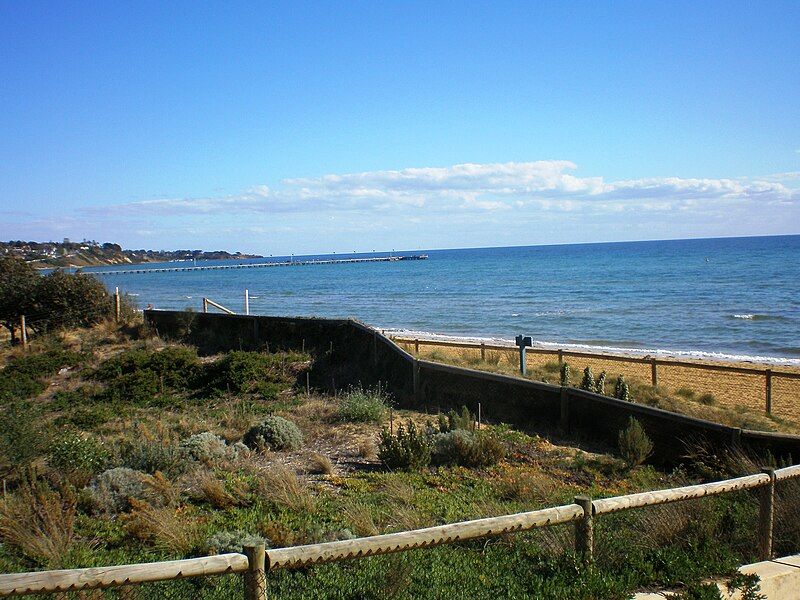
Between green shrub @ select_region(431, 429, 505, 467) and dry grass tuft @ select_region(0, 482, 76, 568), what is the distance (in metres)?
4.91

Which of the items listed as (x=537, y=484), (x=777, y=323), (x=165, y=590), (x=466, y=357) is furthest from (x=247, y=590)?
(x=777, y=323)

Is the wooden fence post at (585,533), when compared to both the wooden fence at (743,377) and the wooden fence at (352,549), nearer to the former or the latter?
the wooden fence at (352,549)

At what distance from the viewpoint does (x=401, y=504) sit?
7.72 m

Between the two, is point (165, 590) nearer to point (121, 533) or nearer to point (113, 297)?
point (121, 533)

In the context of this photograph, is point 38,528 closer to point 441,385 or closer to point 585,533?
point 585,533

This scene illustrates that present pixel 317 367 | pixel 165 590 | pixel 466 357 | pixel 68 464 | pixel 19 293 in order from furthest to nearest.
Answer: pixel 19 293 → pixel 466 357 → pixel 317 367 → pixel 68 464 → pixel 165 590

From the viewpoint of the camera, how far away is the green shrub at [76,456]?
30.3ft

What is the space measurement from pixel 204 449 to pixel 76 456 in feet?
5.32

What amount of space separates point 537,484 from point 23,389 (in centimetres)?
1511

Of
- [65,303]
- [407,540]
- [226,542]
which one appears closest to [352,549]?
[407,540]

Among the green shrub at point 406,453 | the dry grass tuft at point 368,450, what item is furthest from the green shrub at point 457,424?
the green shrub at point 406,453

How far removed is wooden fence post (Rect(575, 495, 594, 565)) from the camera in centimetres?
525

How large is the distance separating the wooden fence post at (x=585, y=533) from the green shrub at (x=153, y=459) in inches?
225

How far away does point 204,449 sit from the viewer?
9961 millimetres
